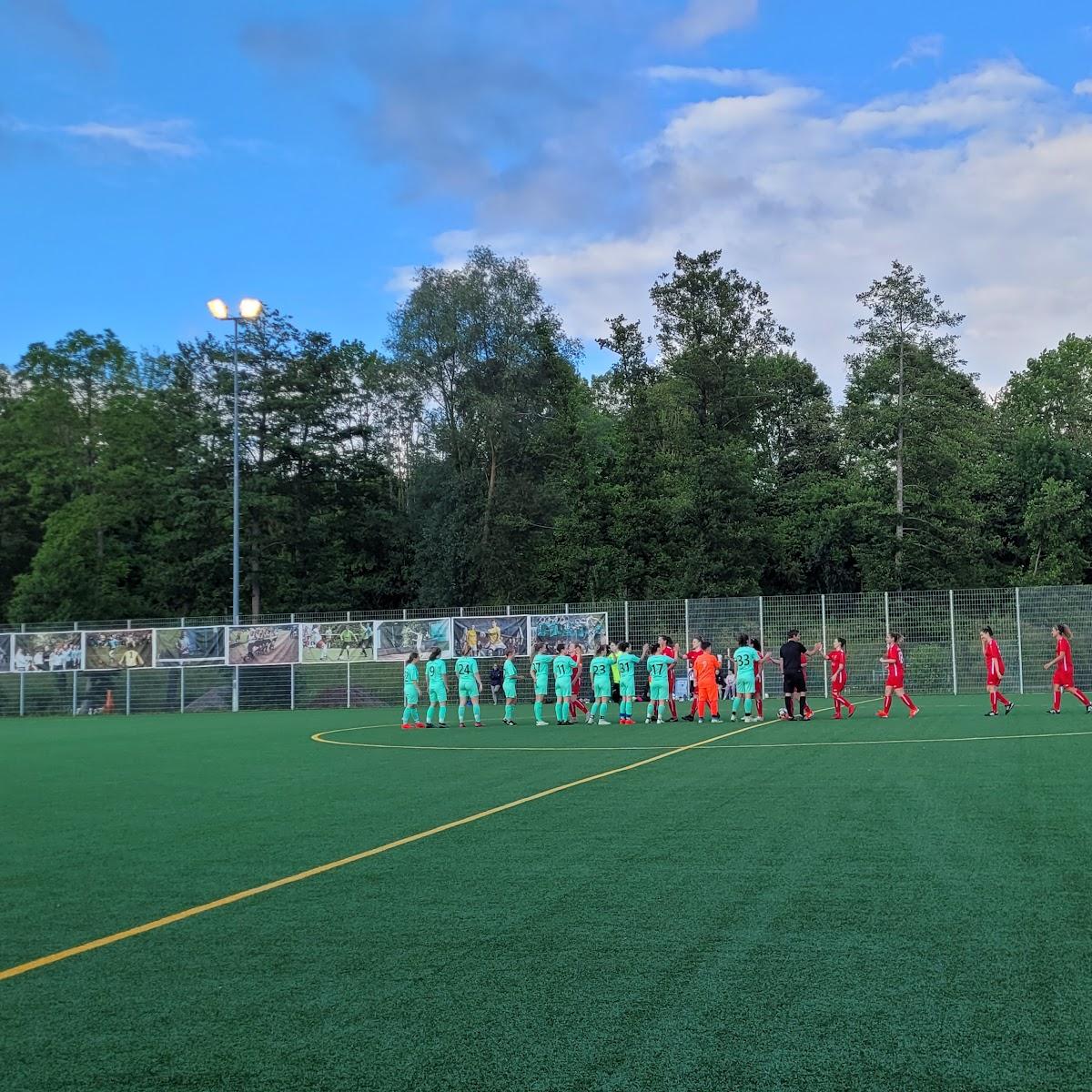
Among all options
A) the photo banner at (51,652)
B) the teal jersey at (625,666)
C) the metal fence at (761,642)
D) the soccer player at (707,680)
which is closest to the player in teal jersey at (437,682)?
the teal jersey at (625,666)

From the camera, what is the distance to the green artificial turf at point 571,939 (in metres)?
4.28

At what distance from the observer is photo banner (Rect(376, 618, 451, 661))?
35094 millimetres

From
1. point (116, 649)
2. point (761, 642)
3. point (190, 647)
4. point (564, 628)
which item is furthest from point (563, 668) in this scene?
point (116, 649)

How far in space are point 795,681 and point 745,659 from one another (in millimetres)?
1115

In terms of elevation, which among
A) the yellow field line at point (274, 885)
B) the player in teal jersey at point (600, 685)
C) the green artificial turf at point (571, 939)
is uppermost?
the player in teal jersey at point (600, 685)

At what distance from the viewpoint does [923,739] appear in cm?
1794

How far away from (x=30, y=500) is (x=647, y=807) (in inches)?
2049

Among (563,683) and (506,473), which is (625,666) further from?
(506,473)

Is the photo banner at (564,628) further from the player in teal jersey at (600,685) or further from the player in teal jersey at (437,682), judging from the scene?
the player in teal jersey at (437,682)

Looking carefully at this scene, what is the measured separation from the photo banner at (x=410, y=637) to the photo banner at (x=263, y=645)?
284cm

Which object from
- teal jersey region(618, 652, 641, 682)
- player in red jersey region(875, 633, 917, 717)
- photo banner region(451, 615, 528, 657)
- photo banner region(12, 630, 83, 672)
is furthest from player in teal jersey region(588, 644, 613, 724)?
photo banner region(12, 630, 83, 672)

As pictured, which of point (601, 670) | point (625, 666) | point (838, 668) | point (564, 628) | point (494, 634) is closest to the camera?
point (625, 666)

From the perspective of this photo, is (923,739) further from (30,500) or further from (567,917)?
(30,500)

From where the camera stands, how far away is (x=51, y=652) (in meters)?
37.8
